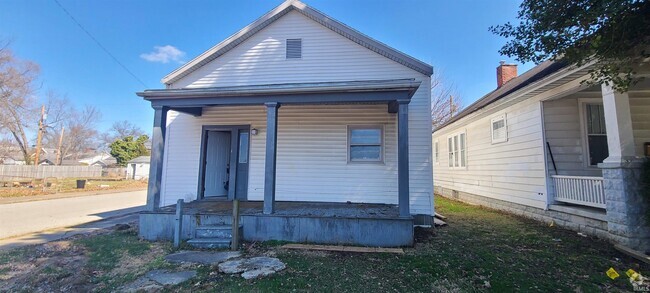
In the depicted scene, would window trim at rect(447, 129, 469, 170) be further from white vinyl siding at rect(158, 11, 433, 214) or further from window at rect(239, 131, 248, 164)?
window at rect(239, 131, 248, 164)

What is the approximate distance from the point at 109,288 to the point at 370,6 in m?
12.5

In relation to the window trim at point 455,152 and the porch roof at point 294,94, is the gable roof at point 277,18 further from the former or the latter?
the window trim at point 455,152

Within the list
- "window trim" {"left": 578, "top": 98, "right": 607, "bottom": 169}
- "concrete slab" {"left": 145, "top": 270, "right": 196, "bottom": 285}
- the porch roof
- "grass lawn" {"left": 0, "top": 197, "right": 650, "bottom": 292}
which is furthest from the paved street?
"window trim" {"left": 578, "top": 98, "right": 607, "bottom": 169}

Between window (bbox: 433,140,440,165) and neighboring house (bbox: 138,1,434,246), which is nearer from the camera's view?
neighboring house (bbox: 138,1,434,246)

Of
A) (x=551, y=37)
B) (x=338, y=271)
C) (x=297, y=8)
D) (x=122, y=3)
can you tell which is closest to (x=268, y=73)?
(x=297, y=8)

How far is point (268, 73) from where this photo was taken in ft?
26.7

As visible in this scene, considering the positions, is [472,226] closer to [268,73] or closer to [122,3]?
[268,73]

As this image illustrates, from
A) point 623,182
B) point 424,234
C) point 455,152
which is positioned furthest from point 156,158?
point 455,152

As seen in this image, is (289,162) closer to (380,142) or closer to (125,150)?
(380,142)

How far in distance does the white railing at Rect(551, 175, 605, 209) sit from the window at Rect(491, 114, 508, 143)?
2159 mm

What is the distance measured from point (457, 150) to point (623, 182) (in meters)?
7.79

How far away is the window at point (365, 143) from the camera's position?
760cm

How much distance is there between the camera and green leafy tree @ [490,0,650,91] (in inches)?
145

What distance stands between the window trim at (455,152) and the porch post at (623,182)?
634cm
